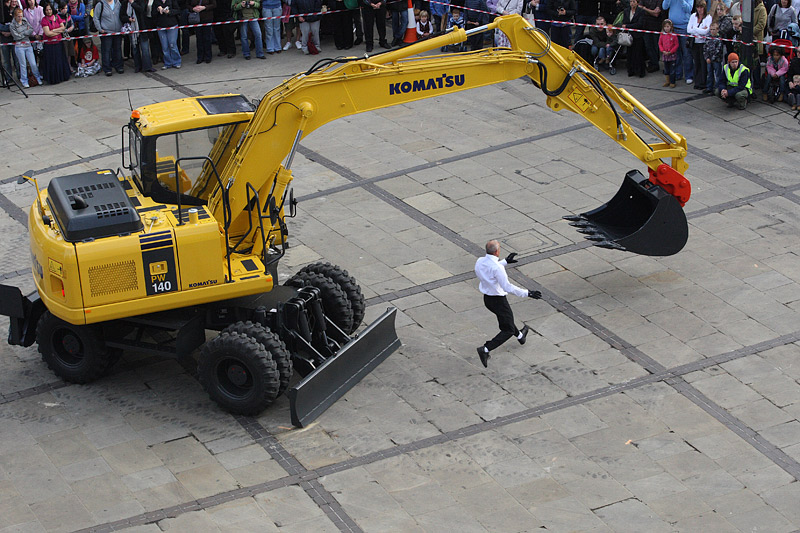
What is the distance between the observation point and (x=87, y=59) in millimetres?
23141

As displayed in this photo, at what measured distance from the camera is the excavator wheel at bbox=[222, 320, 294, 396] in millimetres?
11836

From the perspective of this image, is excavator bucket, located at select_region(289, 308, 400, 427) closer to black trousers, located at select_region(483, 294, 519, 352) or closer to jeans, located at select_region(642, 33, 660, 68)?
black trousers, located at select_region(483, 294, 519, 352)

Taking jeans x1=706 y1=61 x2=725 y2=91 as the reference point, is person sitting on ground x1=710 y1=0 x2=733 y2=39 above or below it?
above

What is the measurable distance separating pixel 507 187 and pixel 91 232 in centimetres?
754

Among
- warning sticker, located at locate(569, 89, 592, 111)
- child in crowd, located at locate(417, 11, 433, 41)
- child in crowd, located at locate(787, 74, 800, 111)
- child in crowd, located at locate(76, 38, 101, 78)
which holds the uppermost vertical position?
warning sticker, located at locate(569, 89, 592, 111)

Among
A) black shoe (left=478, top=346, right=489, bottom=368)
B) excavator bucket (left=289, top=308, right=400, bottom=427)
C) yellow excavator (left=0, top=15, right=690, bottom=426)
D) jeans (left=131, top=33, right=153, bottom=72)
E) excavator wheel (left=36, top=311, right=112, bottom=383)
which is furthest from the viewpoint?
jeans (left=131, top=33, right=153, bottom=72)

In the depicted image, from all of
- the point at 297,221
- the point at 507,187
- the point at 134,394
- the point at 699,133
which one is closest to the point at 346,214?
the point at 297,221

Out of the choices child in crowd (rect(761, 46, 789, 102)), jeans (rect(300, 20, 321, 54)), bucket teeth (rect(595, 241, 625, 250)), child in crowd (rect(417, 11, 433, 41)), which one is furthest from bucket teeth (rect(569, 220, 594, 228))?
jeans (rect(300, 20, 321, 54))

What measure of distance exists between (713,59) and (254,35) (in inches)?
368

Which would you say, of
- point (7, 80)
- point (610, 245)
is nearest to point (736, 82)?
point (610, 245)

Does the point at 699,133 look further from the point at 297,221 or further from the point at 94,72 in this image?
the point at 94,72

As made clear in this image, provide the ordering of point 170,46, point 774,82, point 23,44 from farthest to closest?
point 170,46, point 23,44, point 774,82

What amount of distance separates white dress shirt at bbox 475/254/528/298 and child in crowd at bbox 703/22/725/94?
9.25 meters

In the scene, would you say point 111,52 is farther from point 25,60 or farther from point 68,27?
point 25,60
